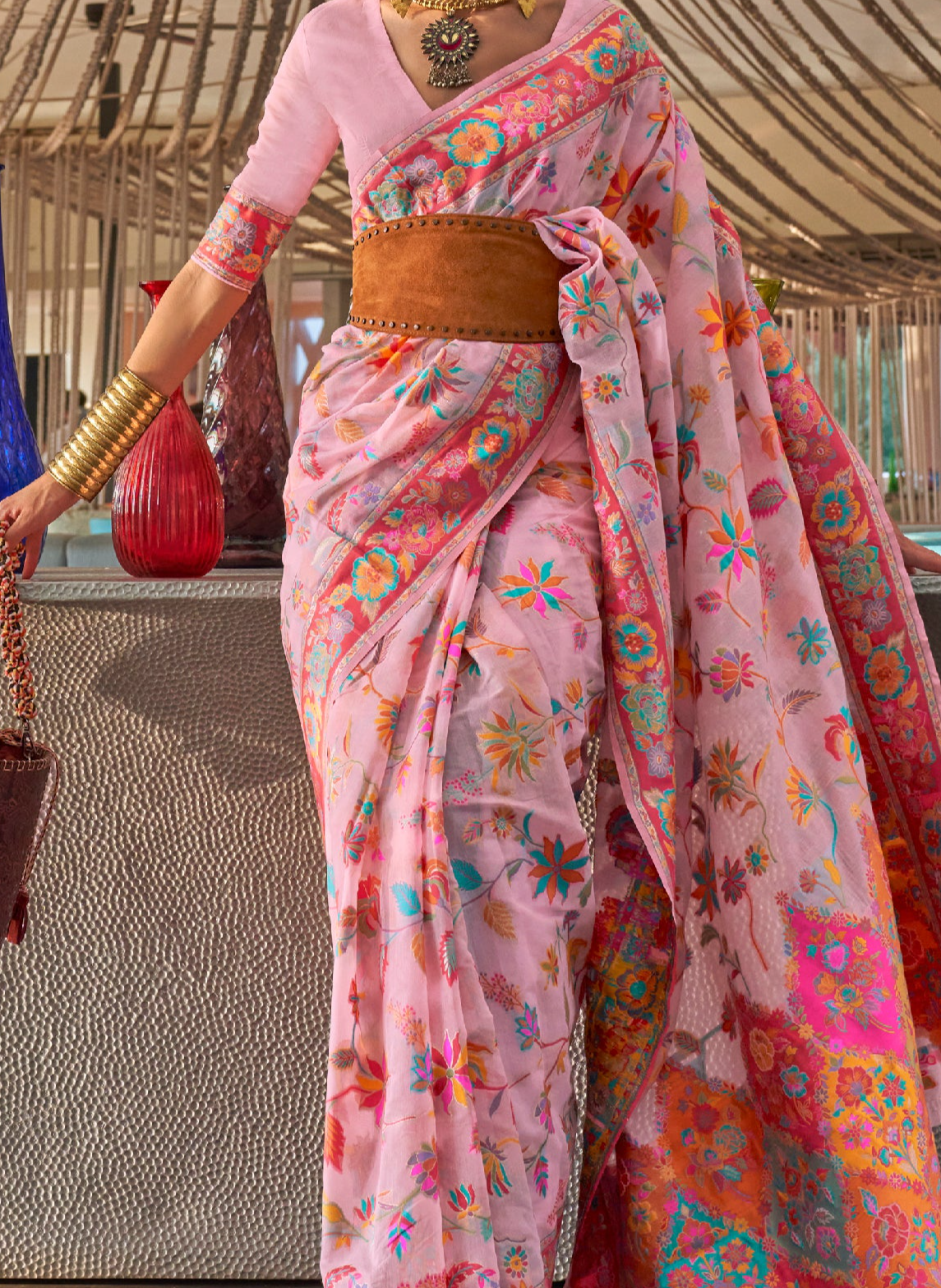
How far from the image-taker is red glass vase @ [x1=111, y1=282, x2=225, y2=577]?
1180 millimetres

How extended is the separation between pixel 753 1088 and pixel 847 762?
239mm

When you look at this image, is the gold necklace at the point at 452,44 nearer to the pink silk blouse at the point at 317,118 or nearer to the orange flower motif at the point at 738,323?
the pink silk blouse at the point at 317,118

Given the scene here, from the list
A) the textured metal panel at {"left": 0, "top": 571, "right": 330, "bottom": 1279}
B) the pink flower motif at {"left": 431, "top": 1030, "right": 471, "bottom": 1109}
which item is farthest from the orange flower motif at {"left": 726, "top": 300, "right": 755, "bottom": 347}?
the pink flower motif at {"left": 431, "top": 1030, "right": 471, "bottom": 1109}

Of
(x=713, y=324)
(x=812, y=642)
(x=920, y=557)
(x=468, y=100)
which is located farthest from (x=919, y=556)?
(x=468, y=100)

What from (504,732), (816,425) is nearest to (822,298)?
(816,425)

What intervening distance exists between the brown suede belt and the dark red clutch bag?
35 centimetres

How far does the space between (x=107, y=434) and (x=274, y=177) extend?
22 cm

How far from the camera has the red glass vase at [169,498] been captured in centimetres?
118

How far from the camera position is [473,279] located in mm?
925

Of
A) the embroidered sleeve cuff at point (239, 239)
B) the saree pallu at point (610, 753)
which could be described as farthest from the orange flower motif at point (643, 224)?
the embroidered sleeve cuff at point (239, 239)

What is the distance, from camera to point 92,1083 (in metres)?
1.17

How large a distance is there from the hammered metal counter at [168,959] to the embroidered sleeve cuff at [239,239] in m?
0.27

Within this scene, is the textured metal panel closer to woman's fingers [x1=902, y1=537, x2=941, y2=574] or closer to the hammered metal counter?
the hammered metal counter

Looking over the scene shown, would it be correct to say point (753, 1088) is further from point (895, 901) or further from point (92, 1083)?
point (92, 1083)
